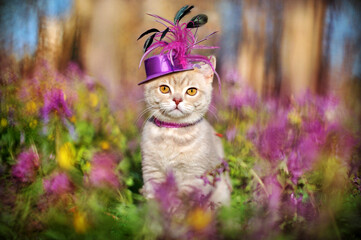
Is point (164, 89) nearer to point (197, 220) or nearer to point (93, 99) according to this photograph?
point (93, 99)

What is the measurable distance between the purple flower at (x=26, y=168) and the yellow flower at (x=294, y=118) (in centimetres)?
94

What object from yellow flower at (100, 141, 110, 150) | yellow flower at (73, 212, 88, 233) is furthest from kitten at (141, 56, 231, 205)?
yellow flower at (73, 212, 88, 233)

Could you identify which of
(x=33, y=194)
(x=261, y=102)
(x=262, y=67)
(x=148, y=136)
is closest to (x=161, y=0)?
(x=262, y=67)

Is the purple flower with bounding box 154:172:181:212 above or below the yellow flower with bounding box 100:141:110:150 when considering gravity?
above

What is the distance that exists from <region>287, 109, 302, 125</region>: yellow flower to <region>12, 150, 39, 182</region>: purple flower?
942 mm

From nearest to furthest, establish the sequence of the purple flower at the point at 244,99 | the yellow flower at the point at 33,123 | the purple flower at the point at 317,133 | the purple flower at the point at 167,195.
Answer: the purple flower at the point at 167,195 → the purple flower at the point at 317,133 → the yellow flower at the point at 33,123 → the purple flower at the point at 244,99

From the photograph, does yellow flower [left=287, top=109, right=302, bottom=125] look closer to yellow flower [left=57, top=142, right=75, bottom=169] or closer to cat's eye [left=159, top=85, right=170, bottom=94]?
cat's eye [left=159, top=85, right=170, bottom=94]

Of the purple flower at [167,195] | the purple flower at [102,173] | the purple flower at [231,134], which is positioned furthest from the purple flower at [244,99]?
the purple flower at [167,195]

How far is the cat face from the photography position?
1.46m

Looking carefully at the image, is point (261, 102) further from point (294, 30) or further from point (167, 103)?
point (167, 103)

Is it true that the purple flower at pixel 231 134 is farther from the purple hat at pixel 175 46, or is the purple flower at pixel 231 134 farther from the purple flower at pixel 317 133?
the purple flower at pixel 317 133

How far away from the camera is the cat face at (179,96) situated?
146cm

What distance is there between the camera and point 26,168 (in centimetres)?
95

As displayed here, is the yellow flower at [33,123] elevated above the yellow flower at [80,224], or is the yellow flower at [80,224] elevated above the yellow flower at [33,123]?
the yellow flower at [33,123]
